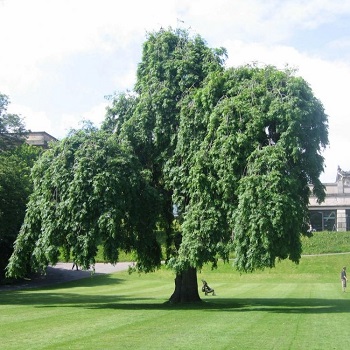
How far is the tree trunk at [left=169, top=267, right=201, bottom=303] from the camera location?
28094 millimetres

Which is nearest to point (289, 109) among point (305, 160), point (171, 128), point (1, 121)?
point (305, 160)

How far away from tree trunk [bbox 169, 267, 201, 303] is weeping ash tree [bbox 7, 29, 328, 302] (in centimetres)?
7

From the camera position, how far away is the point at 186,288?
28.2 meters

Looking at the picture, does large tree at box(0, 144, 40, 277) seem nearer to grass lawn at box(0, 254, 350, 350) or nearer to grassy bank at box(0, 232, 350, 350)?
grassy bank at box(0, 232, 350, 350)

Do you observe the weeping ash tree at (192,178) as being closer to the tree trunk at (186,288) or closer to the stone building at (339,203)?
the tree trunk at (186,288)

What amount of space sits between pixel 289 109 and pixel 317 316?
845cm

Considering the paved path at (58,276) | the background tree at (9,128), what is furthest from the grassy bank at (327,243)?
the background tree at (9,128)

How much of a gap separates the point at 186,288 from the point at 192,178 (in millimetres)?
6206

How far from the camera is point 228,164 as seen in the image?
2431 cm

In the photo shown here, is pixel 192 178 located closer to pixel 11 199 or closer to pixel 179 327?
pixel 179 327

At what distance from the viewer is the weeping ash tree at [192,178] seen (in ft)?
76.6

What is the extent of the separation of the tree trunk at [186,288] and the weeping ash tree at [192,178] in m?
0.07

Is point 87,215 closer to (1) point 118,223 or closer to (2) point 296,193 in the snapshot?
(1) point 118,223

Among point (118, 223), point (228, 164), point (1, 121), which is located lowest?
point (118, 223)
